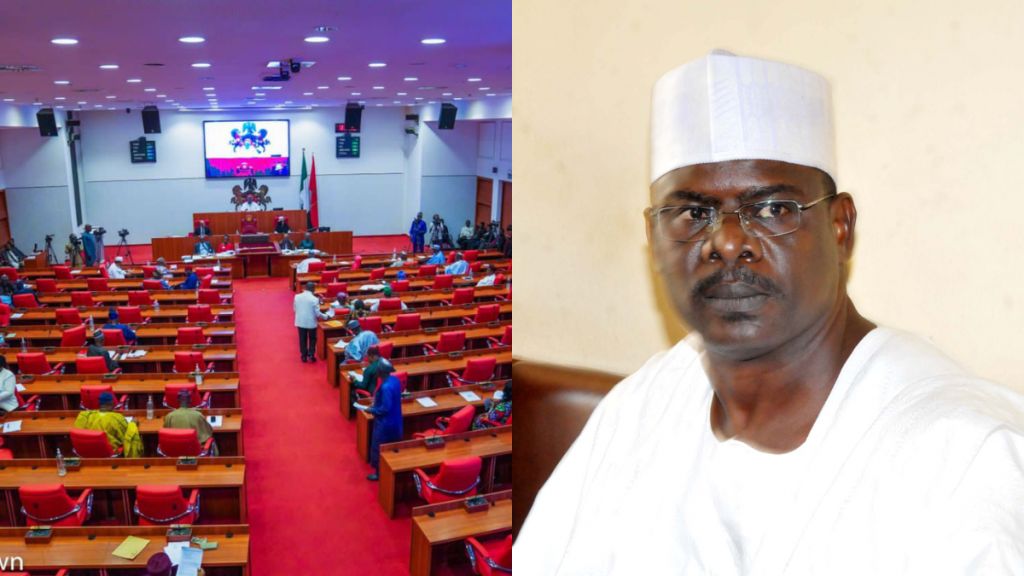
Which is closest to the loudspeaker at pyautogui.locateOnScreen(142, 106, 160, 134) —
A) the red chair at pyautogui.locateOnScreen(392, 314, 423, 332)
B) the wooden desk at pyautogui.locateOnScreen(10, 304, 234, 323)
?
the wooden desk at pyautogui.locateOnScreen(10, 304, 234, 323)

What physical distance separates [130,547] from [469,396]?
385 centimetres

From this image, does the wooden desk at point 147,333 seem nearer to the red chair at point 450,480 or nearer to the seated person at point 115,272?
the seated person at point 115,272

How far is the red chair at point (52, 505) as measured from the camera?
5.75 metres

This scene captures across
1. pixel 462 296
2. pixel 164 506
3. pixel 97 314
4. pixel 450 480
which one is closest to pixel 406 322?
pixel 462 296

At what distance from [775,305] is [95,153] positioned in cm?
2707

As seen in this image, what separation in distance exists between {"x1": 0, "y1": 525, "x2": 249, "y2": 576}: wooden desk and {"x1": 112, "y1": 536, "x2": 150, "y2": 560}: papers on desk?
0.02 meters

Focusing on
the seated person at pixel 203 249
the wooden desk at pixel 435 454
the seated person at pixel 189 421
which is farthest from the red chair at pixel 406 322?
the seated person at pixel 203 249

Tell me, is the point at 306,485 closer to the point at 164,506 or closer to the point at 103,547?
the point at 164,506

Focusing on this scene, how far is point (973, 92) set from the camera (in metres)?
1.13

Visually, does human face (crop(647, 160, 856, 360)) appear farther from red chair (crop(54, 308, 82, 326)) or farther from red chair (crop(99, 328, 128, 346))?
red chair (crop(54, 308, 82, 326))

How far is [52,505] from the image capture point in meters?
5.84

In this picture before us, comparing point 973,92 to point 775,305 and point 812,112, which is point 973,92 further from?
point 775,305

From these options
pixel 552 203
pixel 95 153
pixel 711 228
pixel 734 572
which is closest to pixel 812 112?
pixel 711 228

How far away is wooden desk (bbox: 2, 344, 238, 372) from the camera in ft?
32.0
